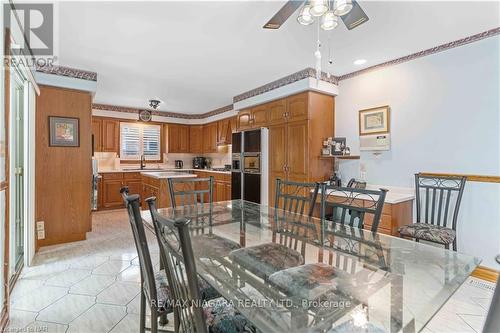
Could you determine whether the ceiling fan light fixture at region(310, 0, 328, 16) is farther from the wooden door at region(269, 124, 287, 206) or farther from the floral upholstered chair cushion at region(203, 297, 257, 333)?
the wooden door at region(269, 124, 287, 206)

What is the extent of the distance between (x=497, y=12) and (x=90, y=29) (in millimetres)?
3637

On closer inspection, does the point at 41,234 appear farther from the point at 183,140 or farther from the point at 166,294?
the point at 183,140

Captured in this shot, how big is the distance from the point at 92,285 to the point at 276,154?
284 centimetres

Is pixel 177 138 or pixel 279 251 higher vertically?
pixel 177 138

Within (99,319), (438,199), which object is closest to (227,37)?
(99,319)

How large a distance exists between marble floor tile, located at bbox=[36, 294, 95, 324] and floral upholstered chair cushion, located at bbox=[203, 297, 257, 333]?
134 centimetres

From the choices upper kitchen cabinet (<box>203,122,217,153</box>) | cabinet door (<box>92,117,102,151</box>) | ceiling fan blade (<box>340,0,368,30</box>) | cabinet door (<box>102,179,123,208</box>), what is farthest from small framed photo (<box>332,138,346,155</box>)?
cabinet door (<box>92,117,102,151</box>)

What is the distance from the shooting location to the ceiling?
2104 mm

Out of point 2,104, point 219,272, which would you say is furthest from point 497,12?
point 2,104

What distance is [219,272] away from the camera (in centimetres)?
120

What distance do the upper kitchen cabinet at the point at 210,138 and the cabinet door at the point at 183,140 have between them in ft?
1.58

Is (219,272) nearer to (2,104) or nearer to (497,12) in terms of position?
(2,104)

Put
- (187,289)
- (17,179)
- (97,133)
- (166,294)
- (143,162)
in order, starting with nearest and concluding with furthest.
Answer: (187,289)
(166,294)
(17,179)
(97,133)
(143,162)

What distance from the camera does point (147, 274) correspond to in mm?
1270
